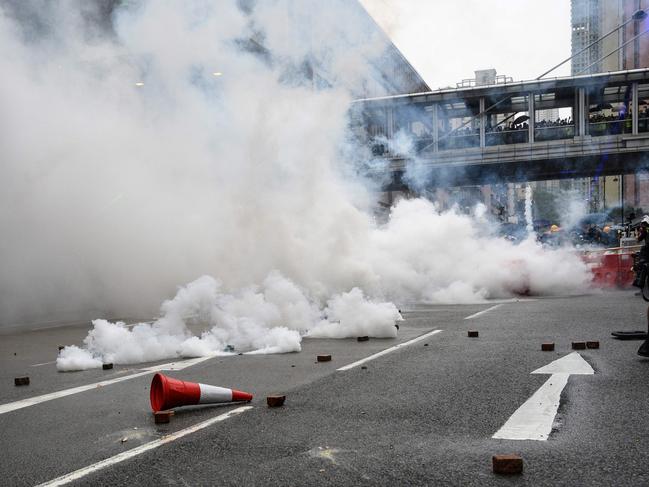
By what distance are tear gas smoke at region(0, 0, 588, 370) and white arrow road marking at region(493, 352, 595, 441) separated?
4.97 metres

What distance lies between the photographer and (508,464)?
3.52 metres

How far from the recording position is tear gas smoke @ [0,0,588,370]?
1270 cm

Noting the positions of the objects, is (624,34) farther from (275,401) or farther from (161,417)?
(161,417)

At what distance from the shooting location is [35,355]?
9.10 meters

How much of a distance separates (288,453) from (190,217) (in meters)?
10.7

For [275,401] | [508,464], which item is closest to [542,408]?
[508,464]

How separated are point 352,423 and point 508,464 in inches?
55.3

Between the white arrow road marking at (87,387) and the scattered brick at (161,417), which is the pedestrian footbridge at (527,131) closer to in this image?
the white arrow road marking at (87,387)

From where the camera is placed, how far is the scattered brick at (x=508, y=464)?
3525mm

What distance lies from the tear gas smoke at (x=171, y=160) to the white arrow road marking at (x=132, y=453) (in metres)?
6.10

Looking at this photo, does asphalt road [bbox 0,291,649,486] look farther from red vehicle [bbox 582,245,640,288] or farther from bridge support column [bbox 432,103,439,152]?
bridge support column [bbox 432,103,439,152]

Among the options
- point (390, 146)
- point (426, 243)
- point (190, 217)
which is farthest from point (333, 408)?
point (390, 146)

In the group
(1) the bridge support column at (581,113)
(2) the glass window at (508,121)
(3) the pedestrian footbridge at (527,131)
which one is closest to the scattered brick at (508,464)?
(3) the pedestrian footbridge at (527,131)

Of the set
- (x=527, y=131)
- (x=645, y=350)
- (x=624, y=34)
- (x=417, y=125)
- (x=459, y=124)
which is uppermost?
(x=624, y=34)
